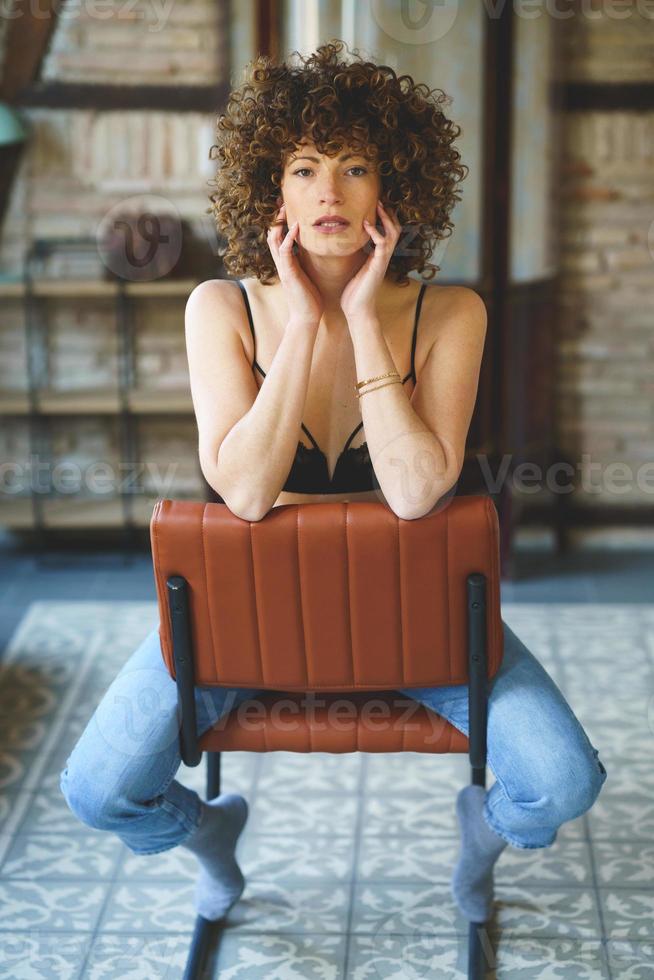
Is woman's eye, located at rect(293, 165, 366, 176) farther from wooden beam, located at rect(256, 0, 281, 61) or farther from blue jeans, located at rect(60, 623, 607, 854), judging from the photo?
wooden beam, located at rect(256, 0, 281, 61)

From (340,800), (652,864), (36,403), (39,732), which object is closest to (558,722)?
(652,864)

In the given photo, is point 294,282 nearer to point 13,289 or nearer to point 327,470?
point 327,470

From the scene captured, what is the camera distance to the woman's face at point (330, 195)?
182 cm

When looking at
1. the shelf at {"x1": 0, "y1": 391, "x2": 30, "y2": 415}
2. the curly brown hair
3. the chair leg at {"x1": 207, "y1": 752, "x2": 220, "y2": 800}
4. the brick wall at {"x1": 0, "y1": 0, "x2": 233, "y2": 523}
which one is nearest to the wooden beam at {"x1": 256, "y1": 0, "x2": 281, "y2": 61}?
the brick wall at {"x1": 0, "y1": 0, "x2": 233, "y2": 523}

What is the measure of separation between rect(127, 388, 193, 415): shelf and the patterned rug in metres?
1.17

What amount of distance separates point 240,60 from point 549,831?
9.34 feet

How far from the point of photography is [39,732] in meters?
2.89

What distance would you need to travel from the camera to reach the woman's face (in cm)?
182

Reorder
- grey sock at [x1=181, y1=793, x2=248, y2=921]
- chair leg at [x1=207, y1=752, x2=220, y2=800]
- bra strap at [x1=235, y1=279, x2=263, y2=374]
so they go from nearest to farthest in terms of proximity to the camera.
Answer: bra strap at [x1=235, y1=279, x2=263, y2=374] < grey sock at [x1=181, y1=793, x2=248, y2=921] < chair leg at [x1=207, y1=752, x2=220, y2=800]

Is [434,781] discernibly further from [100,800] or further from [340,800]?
[100,800]

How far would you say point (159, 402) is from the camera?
3984mm

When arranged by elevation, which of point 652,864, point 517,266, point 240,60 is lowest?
point 652,864

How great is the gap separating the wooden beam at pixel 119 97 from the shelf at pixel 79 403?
36.9 inches

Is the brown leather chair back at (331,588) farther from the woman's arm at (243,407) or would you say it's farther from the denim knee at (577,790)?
the denim knee at (577,790)
